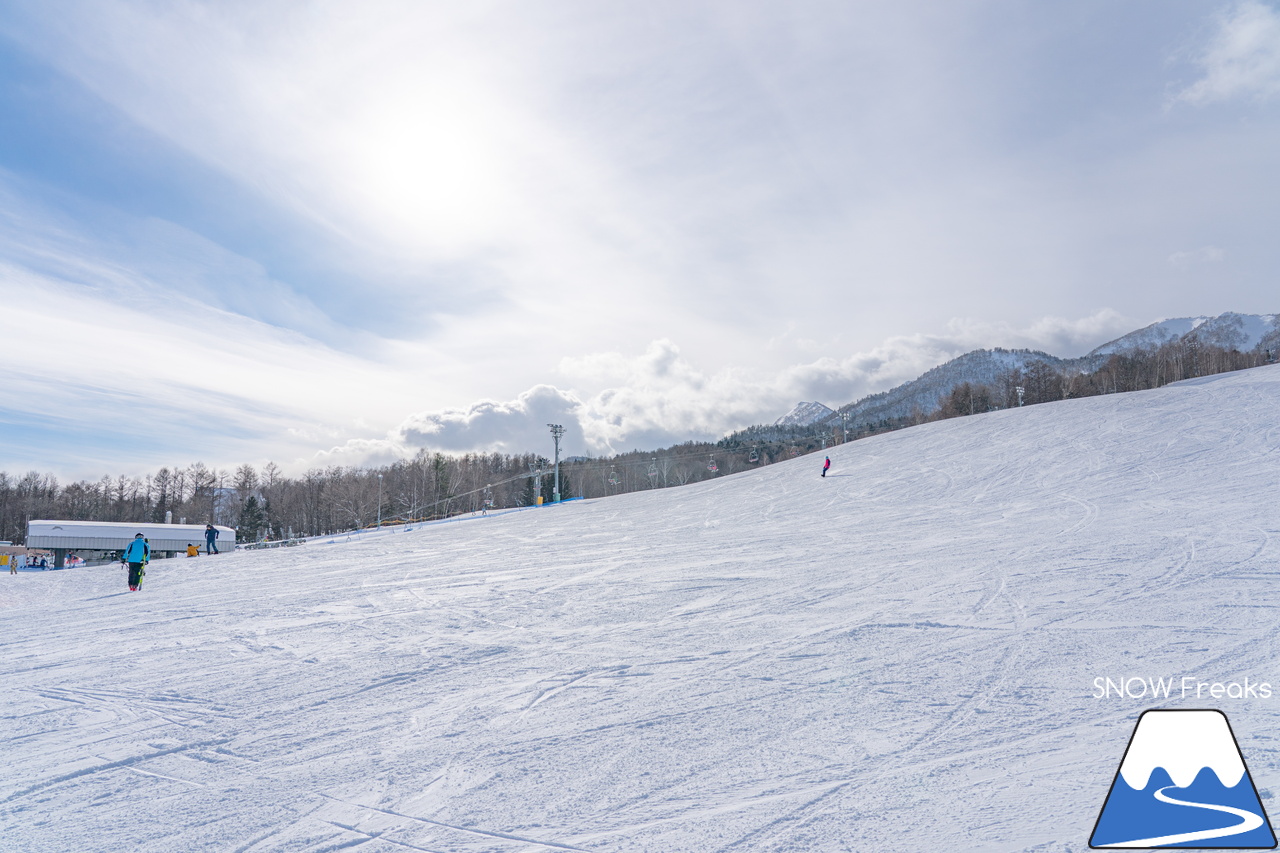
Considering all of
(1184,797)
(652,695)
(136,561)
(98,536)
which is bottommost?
(1184,797)

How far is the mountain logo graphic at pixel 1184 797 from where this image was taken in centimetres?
369

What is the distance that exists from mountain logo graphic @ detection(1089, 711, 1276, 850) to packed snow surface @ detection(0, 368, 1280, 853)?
12 cm

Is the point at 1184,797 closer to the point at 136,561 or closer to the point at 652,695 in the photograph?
the point at 652,695

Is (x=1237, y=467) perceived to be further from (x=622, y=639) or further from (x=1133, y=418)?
(x=622, y=639)

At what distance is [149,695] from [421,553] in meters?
12.1

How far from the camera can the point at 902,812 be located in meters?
4.04

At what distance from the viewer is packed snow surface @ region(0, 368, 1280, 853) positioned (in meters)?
4.15

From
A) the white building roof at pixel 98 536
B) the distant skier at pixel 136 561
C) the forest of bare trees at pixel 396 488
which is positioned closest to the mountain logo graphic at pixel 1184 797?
the distant skier at pixel 136 561

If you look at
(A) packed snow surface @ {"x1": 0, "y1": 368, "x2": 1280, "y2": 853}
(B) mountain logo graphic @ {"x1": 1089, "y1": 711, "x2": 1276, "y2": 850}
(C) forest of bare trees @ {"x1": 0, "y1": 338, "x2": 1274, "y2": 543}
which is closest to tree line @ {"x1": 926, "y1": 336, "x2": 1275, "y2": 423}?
(C) forest of bare trees @ {"x1": 0, "y1": 338, "x2": 1274, "y2": 543}

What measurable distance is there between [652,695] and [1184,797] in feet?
12.7

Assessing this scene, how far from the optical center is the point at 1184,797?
12.9ft

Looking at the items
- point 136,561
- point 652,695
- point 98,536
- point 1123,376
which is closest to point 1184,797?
point 652,695

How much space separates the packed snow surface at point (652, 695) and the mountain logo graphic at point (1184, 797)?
0.12m

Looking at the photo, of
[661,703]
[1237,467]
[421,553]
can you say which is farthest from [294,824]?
[1237,467]
